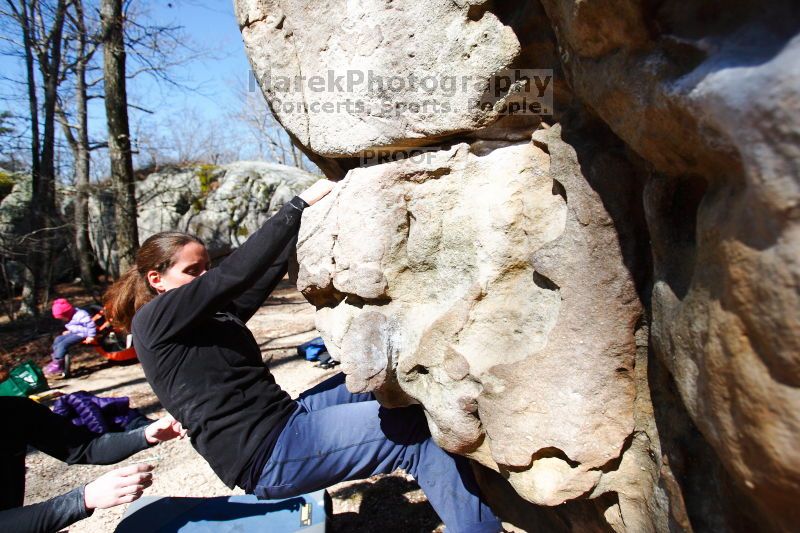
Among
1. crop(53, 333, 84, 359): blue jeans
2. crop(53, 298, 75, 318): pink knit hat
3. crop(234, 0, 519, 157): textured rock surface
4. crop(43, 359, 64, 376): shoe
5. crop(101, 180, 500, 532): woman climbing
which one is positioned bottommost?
crop(43, 359, 64, 376): shoe

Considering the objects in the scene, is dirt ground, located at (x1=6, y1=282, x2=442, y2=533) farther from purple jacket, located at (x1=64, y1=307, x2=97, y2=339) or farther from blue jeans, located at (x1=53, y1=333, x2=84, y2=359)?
purple jacket, located at (x1=64, y1=307, x2=97, y2=339)

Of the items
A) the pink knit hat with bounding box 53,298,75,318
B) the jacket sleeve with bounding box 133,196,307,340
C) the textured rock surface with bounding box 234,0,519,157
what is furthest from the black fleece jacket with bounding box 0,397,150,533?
the pink knit hat with bounding box 53,298,75,318

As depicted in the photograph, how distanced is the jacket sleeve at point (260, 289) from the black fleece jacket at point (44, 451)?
24.8 inches

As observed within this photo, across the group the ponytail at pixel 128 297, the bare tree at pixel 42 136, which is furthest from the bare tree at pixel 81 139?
the ponytail at pixel 128 297

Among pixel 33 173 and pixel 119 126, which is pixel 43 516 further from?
pixel 33 173

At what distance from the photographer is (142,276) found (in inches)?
77.9

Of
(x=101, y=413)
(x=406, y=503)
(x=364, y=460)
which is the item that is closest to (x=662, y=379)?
(x=364, y=460)

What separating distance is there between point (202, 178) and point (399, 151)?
8845mm

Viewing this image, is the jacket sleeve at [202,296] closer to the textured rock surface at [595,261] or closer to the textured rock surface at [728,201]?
the textured rock surface at [595,261]

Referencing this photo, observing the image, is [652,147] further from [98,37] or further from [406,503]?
[98,37]

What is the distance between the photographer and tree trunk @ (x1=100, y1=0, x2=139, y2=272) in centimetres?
672

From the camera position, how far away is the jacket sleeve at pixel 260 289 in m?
2.04

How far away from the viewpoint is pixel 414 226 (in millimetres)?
1682

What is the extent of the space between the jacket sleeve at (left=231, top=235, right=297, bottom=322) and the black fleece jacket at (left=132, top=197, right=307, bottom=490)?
0.22 meters
